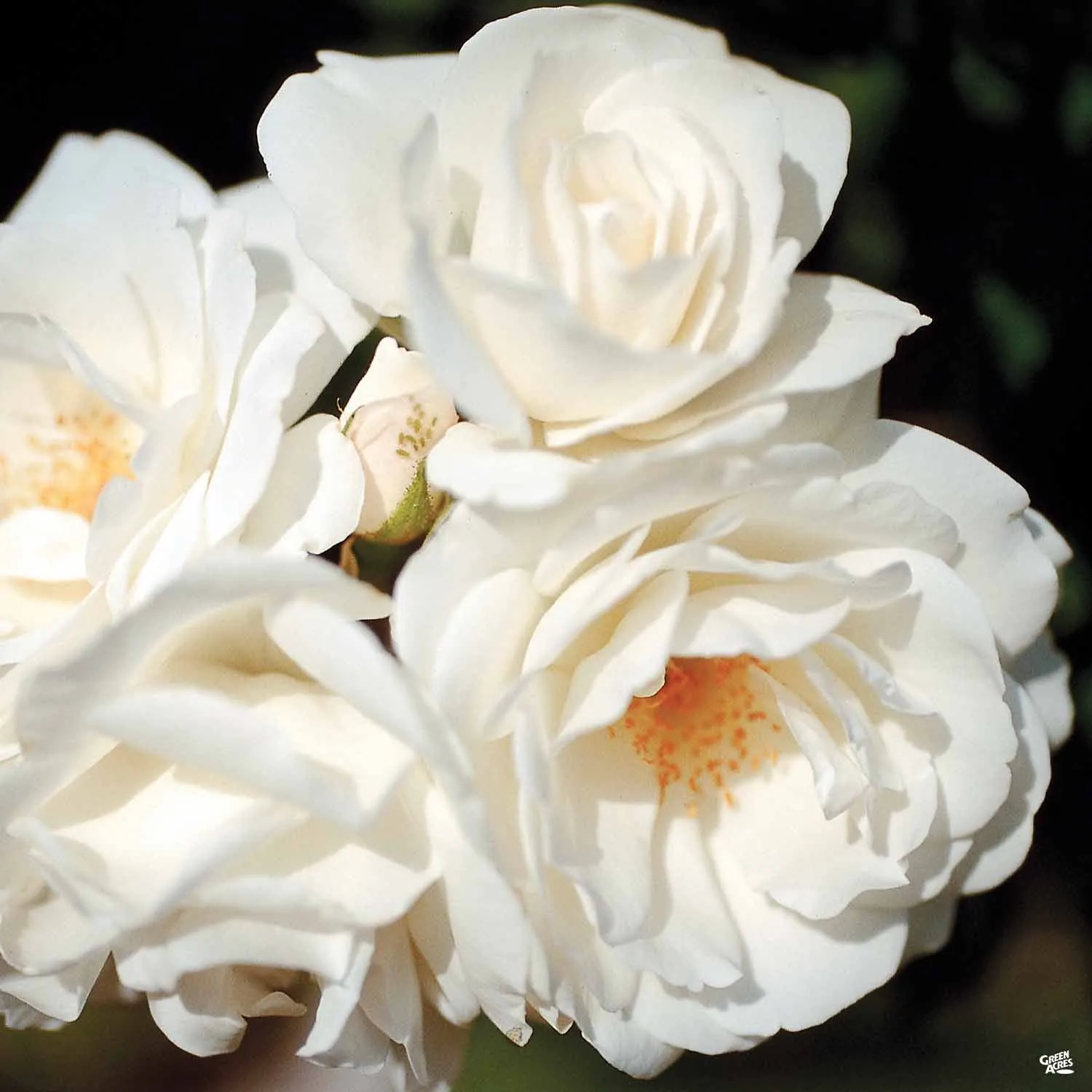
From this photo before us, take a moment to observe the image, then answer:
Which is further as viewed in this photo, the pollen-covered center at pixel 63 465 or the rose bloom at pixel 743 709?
the pollen-covered center at pixel 63 465

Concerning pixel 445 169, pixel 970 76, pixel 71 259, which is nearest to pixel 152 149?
pixel 71 259

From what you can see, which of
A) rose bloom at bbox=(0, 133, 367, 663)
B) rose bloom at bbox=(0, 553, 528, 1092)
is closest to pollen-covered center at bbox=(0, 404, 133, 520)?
rose bloom at bbox=(0, 133, 367, 663)

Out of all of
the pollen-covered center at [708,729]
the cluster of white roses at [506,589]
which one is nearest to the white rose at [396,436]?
the cluster of white roses at [506,589]

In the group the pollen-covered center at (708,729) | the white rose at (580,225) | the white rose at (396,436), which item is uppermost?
the white rose at (580,225)

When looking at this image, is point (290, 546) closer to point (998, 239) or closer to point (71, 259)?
point (71, 259)

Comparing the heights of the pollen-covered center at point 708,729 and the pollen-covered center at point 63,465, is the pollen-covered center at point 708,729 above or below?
below

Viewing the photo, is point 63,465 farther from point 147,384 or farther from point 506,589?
point 506,589

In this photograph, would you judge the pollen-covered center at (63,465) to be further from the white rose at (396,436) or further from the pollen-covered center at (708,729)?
the pollen-covered center at (708,729)

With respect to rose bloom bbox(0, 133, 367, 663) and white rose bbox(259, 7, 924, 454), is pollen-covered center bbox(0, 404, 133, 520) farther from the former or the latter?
white rose bbox(259, 7, 924, 454)
